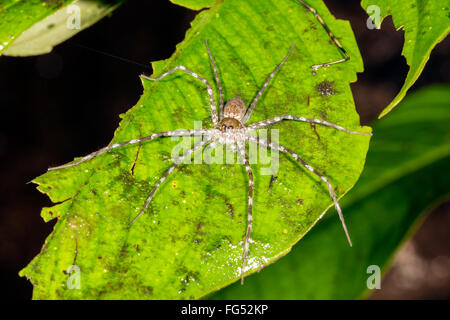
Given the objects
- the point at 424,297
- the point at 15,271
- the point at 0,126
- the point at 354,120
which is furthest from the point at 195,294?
the point at 424,297

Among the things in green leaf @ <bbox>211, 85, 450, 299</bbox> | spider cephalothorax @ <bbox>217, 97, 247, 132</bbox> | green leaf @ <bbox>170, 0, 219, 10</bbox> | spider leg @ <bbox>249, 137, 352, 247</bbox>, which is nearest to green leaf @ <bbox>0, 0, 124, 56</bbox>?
green leaf @ <bbox>170, 0, 219, 10</bbox>

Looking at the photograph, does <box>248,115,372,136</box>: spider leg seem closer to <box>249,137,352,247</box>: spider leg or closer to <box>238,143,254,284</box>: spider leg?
<box>249,137,352,247</box>: spider leg

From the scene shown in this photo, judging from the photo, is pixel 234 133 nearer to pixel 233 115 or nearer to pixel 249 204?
pixel 233 115

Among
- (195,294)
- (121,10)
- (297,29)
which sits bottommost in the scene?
(195,294)

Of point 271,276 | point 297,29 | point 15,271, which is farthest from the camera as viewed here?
point 15,271

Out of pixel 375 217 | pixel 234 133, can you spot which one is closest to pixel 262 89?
pixel 234 133
